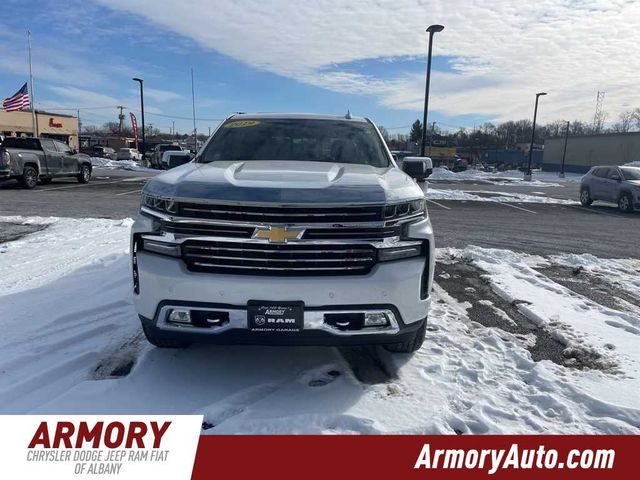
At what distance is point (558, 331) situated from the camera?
14.1ft

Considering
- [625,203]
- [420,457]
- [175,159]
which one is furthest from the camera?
[625,203]

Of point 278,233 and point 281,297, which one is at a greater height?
point 278,233

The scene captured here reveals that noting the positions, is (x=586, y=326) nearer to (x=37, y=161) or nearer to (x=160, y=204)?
(x=160, y=204)

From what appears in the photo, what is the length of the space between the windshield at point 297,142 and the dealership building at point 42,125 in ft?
160

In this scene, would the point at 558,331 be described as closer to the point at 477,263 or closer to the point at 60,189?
the point at 477,263

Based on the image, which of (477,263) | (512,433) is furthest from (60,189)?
(512,433)

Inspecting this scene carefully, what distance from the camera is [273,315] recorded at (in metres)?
2.85

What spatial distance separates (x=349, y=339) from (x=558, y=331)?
7.97ft

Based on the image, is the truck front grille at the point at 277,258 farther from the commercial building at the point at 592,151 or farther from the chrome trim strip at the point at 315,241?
the commercial building at the point at 592,151

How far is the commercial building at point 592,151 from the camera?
5697 centimetres

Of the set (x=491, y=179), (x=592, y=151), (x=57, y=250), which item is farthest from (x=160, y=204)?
(x=592, y=151)

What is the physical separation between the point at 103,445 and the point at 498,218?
11.8 meters

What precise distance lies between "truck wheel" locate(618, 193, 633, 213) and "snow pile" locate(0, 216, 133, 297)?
1536 centimetres

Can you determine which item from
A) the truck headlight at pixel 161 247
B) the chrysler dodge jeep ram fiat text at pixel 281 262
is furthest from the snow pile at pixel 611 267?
the truck headlight at pixel 161 247
